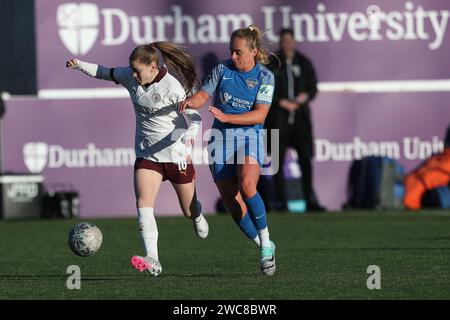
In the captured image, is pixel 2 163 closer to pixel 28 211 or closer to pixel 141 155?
pixel 28 211

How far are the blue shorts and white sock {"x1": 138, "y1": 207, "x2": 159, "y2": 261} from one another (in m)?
0.75

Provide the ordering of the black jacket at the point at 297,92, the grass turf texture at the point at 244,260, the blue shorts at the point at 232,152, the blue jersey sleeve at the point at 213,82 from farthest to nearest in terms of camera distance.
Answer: the black jacket at the point at 297,92 < the blue jersey sleeve at the point at 213,82 < the blue shorts at the point at 232,152 < the grass turf texture at the point at 244,260

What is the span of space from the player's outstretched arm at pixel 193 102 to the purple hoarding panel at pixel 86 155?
9256mm

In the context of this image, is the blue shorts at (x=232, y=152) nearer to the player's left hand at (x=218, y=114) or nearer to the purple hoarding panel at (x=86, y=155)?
the player's left hand at (x=218, y=114)

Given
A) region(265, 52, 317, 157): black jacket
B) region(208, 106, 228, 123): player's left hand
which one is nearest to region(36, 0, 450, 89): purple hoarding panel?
region(265, 52, 317, 157): black jacket

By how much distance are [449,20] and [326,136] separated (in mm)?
2593

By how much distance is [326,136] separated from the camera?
20.2 metres

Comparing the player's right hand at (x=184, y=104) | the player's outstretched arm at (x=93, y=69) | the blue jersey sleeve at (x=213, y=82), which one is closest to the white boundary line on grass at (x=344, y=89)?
the player's outstretched arm at (x=93, y=69)

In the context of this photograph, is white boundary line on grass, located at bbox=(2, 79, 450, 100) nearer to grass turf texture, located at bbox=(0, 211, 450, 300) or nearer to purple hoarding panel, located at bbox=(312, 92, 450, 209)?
purple hoarding panel, located at bbox=(312, 92, 450, 209)

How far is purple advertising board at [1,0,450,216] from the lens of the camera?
20.1m

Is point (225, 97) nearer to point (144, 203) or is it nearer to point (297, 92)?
point (144, 203)

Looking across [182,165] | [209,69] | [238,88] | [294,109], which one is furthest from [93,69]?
[209,69]

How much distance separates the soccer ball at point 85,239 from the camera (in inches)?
427
